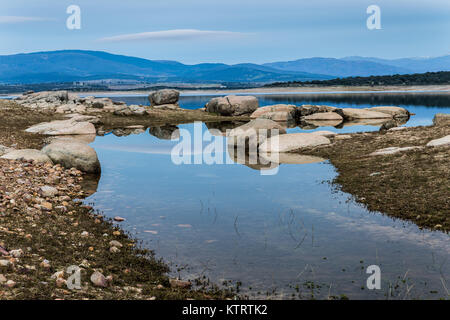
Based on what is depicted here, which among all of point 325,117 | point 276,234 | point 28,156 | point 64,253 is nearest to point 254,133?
point 28,156

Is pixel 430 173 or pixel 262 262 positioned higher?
pixel 430 173

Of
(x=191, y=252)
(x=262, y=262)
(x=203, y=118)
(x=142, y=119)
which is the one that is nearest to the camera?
(x=262, y=262)

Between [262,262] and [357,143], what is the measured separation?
2037cm

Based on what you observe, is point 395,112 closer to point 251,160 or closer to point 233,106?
point 233,106

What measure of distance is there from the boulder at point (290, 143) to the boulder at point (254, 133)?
0.81 meters

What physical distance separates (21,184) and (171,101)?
58.7 m

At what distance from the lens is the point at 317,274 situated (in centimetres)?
1098

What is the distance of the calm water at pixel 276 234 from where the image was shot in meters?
10.7

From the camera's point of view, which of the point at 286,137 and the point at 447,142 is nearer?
the point at 447,142

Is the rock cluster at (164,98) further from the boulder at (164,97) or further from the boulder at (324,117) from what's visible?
the boulder at (324,117)

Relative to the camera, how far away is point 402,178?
19.0 meters

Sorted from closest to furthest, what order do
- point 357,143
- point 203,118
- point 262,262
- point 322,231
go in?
point 262,262 → point 322,231 → point 357,143 → point 203,118
